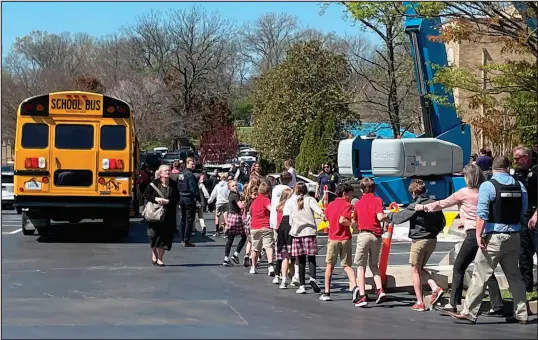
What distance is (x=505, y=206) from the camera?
9031 millimetres

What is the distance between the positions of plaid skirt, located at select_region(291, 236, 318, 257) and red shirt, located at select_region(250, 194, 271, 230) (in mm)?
1685

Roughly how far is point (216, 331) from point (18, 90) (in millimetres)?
43086

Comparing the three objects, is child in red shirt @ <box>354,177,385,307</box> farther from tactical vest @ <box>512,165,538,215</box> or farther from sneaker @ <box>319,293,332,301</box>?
tactical vest @ <box>512,165,538,215</box>

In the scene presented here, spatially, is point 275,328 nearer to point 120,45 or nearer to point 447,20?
point 447,20

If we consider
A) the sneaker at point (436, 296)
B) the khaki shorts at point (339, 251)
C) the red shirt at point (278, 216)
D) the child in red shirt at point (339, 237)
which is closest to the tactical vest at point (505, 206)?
the sneaker at point (436, 296)

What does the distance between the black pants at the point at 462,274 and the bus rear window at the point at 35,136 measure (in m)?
10.9

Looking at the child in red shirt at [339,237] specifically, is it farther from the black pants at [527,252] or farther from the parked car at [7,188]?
the parked car at [7,188]

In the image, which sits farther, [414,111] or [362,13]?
[414,111]

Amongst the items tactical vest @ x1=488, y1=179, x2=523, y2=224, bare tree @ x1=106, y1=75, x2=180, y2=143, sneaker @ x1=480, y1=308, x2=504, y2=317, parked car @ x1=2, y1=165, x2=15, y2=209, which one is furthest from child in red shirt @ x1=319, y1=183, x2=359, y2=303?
bare tree @ x1=106, y1=75, x2=180, y2=143

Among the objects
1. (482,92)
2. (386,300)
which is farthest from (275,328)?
(482,92)

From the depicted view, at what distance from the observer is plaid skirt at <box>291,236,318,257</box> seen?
1159 cm

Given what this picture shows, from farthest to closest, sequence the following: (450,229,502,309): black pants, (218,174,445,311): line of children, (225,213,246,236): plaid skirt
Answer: (225,213,246,236): plaid skirt
(218,174,445,311): line of children
(450,229,502,309): black pants

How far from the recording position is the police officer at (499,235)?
9.02m

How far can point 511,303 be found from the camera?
9742 millimetres
